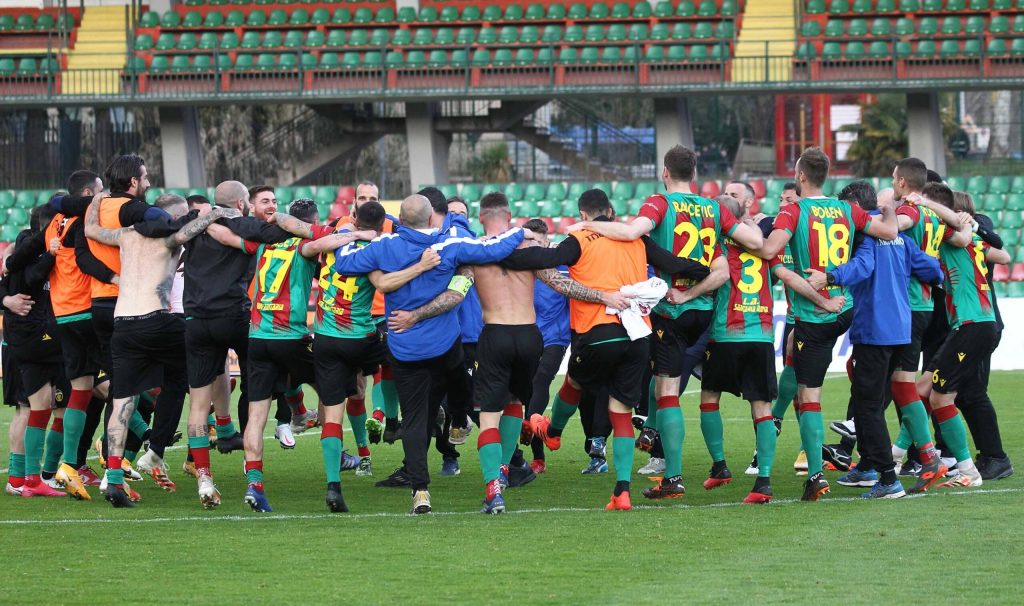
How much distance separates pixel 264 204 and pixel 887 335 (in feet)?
13.7

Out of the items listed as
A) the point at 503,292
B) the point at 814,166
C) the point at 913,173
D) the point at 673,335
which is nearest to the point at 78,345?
the point at 503,292

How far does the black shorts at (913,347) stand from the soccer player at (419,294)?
271 centimetres

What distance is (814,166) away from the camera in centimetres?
872

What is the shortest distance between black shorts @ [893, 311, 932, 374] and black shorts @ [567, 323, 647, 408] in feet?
5.82

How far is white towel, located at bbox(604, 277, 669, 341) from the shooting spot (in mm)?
8461

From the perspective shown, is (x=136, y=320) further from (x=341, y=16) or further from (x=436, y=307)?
(x=341, y=16)

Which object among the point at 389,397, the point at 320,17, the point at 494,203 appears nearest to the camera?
the point at 494,203

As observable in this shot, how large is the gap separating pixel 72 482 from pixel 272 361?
177 centimetres

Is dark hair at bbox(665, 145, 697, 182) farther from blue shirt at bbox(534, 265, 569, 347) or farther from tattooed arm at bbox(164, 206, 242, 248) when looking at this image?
tattooed arm at bbox(164, 206, 242, 248)

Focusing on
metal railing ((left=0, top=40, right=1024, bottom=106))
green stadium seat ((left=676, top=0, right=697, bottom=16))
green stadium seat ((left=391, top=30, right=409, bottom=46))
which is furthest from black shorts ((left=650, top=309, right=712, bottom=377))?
green stadium seat ((left=676, top=0, right=697, bottom=16))

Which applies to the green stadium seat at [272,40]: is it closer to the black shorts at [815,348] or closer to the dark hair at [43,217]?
the dark hair at [43,217]

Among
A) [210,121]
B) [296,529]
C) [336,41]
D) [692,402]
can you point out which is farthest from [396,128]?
[296,529]

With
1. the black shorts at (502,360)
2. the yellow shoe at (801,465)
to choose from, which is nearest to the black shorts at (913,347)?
the yellow shoe at (801,465)

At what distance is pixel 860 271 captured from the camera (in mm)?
8789
